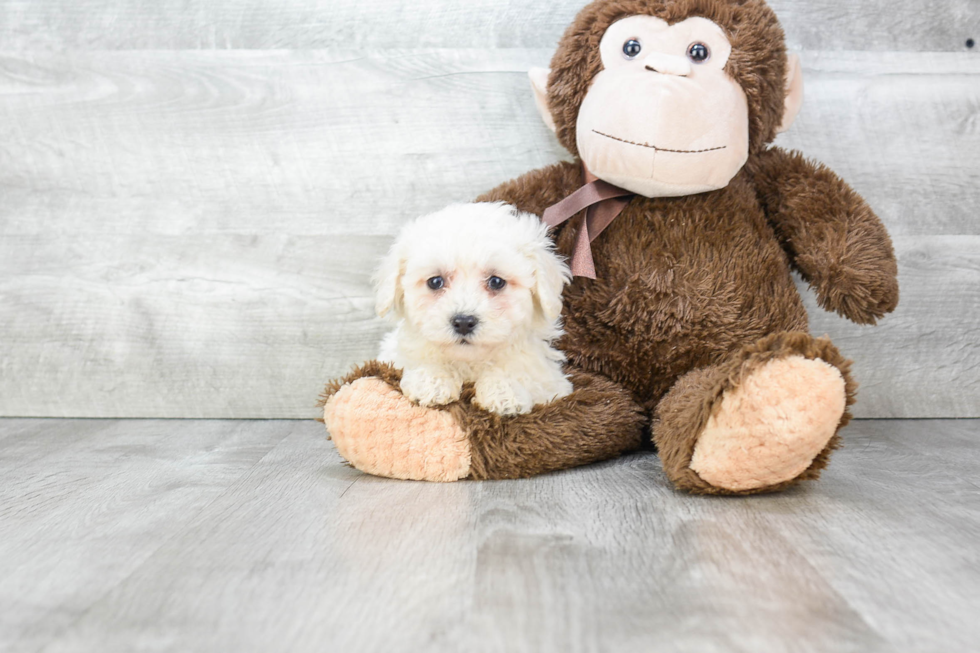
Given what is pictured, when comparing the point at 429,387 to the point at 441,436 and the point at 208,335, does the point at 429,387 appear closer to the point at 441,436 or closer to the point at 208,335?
the point at 441,436


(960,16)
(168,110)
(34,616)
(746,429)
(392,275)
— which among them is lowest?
(34,616)

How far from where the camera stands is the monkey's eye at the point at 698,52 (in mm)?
1102

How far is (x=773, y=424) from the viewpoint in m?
0.86

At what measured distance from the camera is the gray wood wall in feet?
4.60

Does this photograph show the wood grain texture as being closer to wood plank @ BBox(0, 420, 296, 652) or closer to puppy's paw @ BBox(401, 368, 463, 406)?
wood plank @ BBox(0, 420, 296, 652)

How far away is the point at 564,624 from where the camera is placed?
0.61 meters

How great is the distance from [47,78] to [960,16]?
159 centimetres

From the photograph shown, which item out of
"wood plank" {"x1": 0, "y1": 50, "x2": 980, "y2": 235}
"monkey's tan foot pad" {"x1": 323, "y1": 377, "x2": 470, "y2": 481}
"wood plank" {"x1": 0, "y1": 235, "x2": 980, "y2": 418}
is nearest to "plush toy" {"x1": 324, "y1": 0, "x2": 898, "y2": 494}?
"monkey's tan foot pad" {"x1": 323, "y1": 377, "x2": 470, "y2": 481}

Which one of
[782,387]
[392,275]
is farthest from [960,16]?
[392,275]

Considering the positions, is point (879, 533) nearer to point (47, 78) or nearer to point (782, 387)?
point (782, 387)

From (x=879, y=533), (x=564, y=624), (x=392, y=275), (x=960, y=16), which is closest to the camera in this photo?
(x=564, y=624)

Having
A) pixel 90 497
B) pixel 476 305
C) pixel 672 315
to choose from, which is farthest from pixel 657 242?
pixel 90 497

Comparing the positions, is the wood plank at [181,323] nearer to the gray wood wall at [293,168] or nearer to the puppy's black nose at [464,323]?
the gray wood wall at [293,168]

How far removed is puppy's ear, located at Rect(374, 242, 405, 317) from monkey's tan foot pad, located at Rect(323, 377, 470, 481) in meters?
0.10
